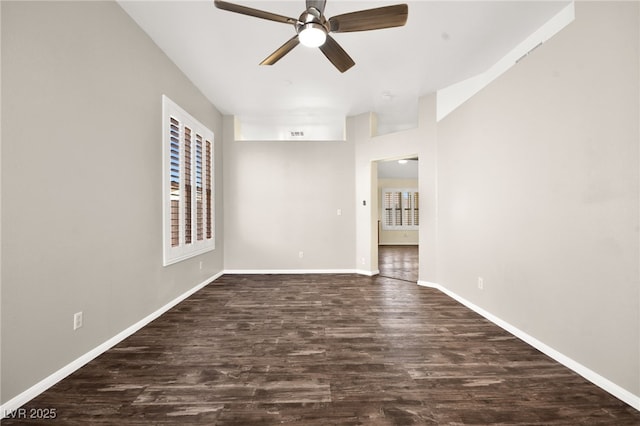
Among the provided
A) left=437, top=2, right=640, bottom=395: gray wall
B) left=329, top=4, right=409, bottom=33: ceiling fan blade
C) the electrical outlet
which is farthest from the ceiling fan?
the electrical outlet

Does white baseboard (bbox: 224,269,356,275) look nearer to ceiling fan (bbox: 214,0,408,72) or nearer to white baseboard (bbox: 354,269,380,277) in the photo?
white baseboard (bbox: 354,269,380,277)

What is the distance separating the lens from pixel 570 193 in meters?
1.96

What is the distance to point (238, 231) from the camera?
16.6 feet

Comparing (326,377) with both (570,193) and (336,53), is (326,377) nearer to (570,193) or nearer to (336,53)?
(570,193)

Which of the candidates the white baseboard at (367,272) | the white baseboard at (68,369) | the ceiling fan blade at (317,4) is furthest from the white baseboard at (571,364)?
the white baseboard at (68,369)

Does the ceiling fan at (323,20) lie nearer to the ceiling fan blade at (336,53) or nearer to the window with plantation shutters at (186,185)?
the ceiling fan blade at (336,53)

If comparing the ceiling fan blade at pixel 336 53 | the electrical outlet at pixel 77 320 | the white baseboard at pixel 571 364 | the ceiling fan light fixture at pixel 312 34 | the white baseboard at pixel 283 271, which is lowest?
the white baseboard at pixel 571 364

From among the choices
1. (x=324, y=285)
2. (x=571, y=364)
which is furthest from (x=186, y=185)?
(x=571, y=364)

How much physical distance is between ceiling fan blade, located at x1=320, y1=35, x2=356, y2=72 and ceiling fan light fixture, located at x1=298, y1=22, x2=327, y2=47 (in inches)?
4.5

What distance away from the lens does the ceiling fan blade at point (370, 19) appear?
6.02ft

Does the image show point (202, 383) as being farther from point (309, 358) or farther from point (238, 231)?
point (238, 231)

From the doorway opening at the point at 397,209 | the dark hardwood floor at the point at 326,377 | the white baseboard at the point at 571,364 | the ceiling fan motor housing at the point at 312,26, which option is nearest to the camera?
the dark hardwood floor at the point at 326,377

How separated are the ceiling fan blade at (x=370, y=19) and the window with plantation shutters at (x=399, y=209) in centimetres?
834

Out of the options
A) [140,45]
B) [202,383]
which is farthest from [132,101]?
[202,383]
